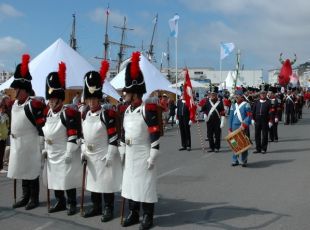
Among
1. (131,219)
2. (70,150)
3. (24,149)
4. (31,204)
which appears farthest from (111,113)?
(31,204)

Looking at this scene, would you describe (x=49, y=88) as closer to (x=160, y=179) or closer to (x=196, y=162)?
(x=160, y=179)

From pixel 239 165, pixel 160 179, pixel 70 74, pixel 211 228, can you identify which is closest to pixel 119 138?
pixel 211 228

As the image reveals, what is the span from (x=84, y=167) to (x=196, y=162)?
233 inches

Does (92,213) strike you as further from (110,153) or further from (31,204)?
(31,204)

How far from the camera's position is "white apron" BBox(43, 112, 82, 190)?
22.9 feet

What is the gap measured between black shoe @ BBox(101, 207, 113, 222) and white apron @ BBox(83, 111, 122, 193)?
11.0 inches

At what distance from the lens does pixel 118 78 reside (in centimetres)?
2345

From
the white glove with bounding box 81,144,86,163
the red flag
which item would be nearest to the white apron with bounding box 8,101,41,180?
the white glove with bounding box 81,144,86,163

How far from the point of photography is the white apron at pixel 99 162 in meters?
6.68

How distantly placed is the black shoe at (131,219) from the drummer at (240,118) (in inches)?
218

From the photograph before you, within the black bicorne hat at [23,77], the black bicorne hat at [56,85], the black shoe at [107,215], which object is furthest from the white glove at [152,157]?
the black bicorne hat at [23,77]

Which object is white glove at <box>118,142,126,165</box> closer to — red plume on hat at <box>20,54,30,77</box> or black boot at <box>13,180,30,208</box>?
black boot at <box>13,180,30,208</box>

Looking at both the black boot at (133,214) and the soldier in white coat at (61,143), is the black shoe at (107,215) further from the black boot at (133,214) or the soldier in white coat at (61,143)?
the soldier in white coat at (61,143)

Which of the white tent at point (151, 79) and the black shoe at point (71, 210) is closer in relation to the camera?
the black shoe at point (71, 210)
